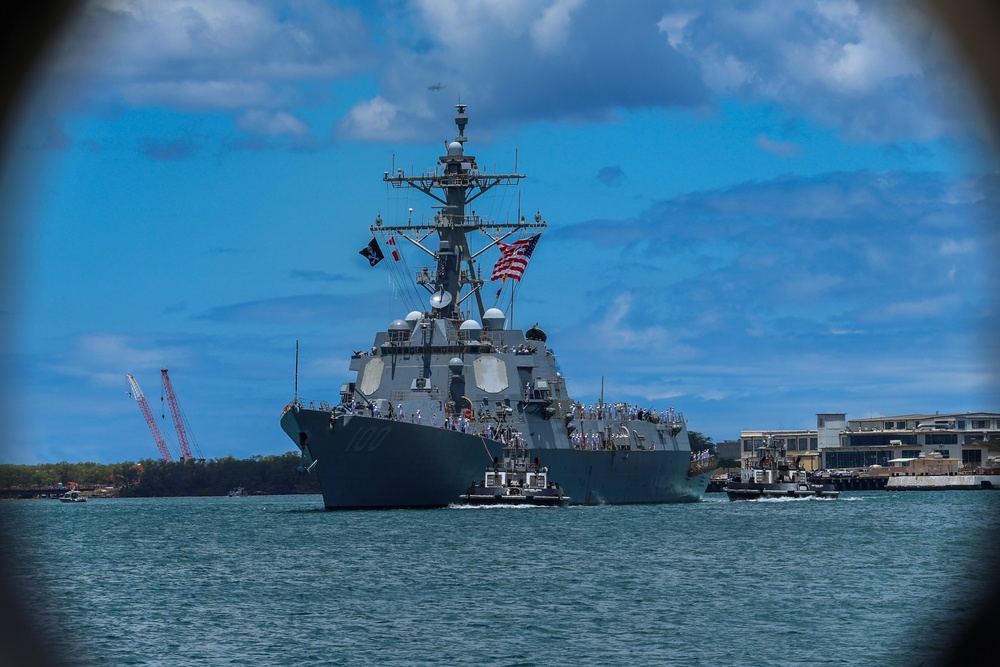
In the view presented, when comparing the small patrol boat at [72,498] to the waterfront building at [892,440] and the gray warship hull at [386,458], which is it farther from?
the gray warship hull at [386,458]

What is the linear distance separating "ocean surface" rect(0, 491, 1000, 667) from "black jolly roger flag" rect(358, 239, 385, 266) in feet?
39.2

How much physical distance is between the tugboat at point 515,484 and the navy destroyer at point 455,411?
0.50m

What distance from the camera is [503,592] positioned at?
33906mm

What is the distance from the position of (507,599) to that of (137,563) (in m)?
14.4

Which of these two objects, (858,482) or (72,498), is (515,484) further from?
(858,482)

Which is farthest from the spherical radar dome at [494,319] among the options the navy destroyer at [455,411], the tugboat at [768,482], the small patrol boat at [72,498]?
the small patrol boat at [72,498]

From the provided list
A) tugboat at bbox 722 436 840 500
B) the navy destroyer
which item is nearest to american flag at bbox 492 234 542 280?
the navy destroyer

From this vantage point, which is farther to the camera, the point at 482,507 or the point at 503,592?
the point at 482,507

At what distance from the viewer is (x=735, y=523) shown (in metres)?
59.1

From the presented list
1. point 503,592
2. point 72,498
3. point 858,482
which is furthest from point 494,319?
point 858,482

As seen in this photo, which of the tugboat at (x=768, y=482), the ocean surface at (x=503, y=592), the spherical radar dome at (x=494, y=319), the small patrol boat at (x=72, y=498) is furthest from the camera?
the small patrol boat at (x=72, y=498)

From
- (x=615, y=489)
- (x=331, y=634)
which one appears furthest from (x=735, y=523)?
(x=331, y=634)

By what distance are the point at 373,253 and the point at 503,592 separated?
3217 cm

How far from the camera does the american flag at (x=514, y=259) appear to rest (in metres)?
63.8
